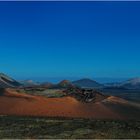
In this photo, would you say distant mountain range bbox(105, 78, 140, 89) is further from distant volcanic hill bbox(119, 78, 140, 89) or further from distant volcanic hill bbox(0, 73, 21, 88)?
distant volcanic hill bbox(0, 73, 21, 88)

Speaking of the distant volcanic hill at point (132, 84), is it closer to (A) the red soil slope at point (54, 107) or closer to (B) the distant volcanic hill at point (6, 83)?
(B) the distant volcanic hill at point (6, 83)

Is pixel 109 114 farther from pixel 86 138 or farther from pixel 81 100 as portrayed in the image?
pixel 86 138

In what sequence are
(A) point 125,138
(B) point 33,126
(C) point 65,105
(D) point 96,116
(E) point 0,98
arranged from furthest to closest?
(E) point 0,98, (C) point 65,105, (D) point 96,116, (B) point 33,126, (A) point 125,138

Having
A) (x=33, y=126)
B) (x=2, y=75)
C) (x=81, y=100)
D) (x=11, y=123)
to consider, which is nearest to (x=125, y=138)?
(x=33, y=126)

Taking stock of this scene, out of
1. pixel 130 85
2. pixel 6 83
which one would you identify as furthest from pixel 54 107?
pixel 130 85

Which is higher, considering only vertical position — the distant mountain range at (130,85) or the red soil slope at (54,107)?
the distant mountain range at (130,85)

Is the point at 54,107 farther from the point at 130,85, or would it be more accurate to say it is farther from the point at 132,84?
the point at 132,84

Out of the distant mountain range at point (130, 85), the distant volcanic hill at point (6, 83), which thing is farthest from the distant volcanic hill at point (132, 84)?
the distant volcanic hill at point (6, 83)

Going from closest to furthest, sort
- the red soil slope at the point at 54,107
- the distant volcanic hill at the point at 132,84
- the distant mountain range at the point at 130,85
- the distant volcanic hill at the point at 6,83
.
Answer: the red soil slope at the point at 54,107 → the distant volcanic hill at the point at 6,83 → the distant mountain range at the point at 130,85 → the distant volcanic hill at the point at 132,84
